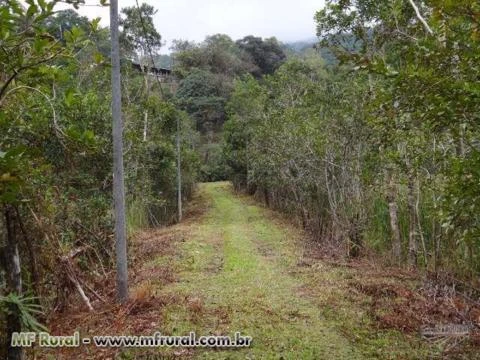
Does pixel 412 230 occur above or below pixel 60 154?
below

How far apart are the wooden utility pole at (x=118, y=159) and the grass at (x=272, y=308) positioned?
0.84 metres

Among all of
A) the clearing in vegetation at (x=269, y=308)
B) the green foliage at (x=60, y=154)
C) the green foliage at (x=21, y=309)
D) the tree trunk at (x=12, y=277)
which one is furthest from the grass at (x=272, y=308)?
Result: the green foliage at (x=21, y=309)

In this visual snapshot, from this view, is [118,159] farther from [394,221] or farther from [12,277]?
[394,221]

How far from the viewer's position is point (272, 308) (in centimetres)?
681

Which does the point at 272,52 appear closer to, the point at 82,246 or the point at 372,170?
the point at 372,170

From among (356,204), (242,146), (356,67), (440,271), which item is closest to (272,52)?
(242,146)

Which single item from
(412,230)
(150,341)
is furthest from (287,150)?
(150,341)

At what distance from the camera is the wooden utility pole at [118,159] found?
20.1ft

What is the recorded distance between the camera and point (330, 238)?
1333cm

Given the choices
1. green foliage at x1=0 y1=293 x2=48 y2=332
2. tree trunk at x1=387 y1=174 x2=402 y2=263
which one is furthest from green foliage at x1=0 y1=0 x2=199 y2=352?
tree trunk at x1=387 y1=174 x2=402 y2=263

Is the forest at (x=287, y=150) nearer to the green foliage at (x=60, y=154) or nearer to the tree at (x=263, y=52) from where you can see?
the green foliage at (x=60, y=154)

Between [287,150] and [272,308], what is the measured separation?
9.54 m

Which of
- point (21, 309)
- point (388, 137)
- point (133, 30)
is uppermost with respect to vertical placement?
point (133, 30)

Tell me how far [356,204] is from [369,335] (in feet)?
18.4
